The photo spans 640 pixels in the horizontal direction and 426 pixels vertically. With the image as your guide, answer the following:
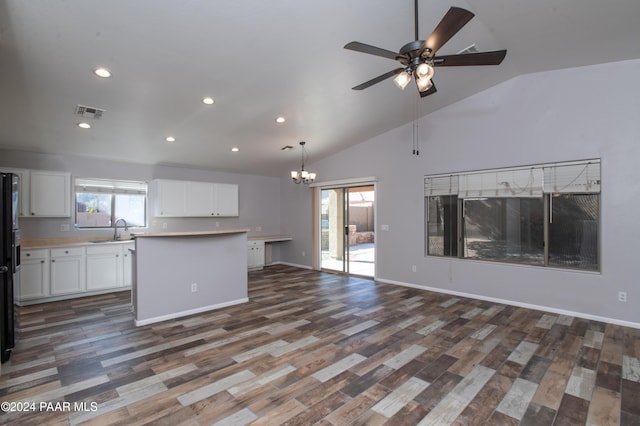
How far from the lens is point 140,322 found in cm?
386

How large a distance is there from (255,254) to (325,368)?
5201 millimetres

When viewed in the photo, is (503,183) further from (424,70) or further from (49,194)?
(49,194)

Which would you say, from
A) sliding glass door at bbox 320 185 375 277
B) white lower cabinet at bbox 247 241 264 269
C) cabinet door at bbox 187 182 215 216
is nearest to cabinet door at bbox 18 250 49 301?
cabinet door at bbox 187 182 215 216

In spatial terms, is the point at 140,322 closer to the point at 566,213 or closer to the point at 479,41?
the point at 479,41

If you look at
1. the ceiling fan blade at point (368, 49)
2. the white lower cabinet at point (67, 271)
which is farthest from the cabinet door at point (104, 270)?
the ceiling fan blade at point (368, 49)

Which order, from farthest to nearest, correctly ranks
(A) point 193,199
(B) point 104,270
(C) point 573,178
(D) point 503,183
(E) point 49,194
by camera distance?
(A) point 193,199
(B) point 104,270
(E) point 49,194
(D) point 503,183
(C) point 573,178

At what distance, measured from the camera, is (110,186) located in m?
6.07

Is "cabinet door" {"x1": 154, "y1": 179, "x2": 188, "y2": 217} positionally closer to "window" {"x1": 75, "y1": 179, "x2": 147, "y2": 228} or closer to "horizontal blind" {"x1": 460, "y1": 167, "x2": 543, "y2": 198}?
"window" {"x1": 75, "y1": 179, "x2": 147, "y2": 228}

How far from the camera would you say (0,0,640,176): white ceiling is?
2.65 metres

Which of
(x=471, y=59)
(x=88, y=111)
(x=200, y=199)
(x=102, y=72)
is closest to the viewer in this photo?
(x=471, y=59)

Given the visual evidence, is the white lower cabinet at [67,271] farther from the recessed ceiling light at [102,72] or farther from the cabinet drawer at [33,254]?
the recessed ceiling light at [102,72]

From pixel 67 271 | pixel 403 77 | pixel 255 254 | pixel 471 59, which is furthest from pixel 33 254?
pixel 471 59

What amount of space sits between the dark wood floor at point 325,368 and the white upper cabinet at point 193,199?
2443 millimetres

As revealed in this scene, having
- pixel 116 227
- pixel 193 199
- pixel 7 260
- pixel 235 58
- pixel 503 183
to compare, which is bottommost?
pixel 7 260
